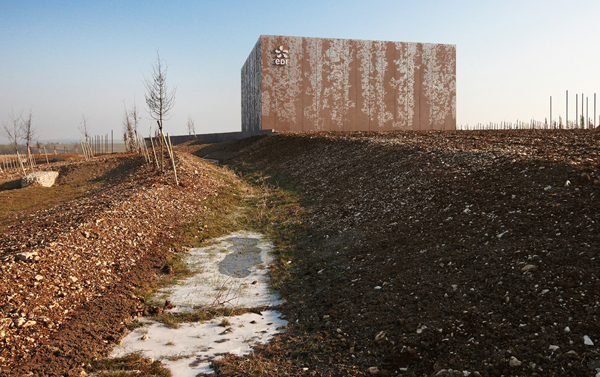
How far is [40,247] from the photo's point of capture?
6.08m

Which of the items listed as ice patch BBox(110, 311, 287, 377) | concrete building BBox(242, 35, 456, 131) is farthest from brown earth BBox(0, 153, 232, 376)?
concrete building BBox(242, 35, 456, 131)

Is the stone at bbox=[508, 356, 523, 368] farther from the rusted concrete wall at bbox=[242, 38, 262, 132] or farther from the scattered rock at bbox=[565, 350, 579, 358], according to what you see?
the rusted concrete wall at bbox=[242, 38, 262, 132]

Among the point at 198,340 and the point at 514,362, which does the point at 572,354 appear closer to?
the point at 514,362

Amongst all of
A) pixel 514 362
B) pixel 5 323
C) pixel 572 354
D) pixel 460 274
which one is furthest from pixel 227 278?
pixel 572 354

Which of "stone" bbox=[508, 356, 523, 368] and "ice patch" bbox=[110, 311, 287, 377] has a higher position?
"stone" bbox=[508, 356, 523, 368]

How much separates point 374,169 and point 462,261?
6269mm

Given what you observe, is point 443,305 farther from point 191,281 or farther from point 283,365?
point 191,281

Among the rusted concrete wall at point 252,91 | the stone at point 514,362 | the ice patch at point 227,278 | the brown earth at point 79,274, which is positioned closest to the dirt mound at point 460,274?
the stone at point 514,362

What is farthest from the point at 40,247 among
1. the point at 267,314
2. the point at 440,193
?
the point at 440,193

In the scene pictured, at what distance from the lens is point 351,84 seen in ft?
93.7

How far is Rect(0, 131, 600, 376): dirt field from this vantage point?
11.9 feet

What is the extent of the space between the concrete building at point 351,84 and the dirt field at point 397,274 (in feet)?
63.3

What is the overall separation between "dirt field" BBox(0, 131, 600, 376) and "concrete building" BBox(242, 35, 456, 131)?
63.3ft

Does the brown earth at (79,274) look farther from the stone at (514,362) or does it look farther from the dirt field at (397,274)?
the stone at (514,362)
